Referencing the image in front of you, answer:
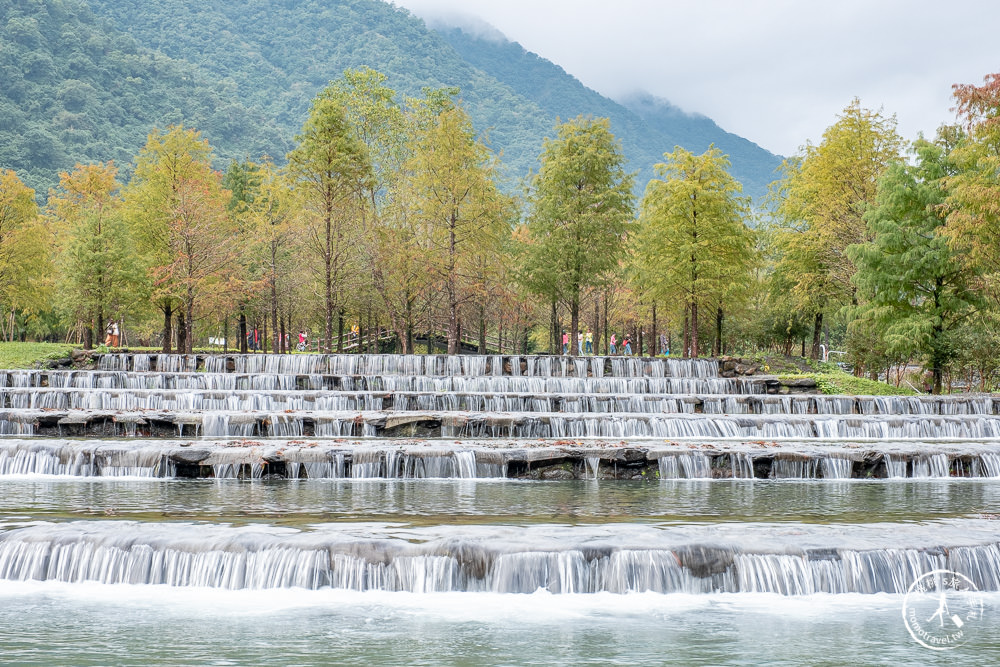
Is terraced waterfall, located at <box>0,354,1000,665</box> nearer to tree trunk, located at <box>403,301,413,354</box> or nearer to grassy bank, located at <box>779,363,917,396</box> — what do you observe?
grassy bank, located at <box>779,363,917,396</box>

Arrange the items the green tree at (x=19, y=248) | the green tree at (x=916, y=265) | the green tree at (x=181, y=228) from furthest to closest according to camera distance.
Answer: the green tree at (x=19, y=248) < the green tree at (x=181, y=228) < the green tree at (x=916, y=265)

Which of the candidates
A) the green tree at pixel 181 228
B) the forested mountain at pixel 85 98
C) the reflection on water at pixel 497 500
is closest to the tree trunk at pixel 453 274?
the green tree at pixel 181 228

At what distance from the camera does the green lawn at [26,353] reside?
109 feet

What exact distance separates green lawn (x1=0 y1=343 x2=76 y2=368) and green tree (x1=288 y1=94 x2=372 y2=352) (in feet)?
35.1

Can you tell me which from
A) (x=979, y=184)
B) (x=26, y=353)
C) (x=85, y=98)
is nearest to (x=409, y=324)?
(x=26, y=353)

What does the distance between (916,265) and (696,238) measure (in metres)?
10.2

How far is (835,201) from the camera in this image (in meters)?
41.1

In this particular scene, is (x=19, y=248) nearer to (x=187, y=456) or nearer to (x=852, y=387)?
(x=187, y=456)

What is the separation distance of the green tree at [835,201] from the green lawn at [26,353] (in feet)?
105

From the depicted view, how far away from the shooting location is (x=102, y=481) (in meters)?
15.3

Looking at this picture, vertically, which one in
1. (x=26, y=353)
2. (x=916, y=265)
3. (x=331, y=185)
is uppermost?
(x=331, y=185)

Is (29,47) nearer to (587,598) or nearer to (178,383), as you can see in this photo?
(178,383)

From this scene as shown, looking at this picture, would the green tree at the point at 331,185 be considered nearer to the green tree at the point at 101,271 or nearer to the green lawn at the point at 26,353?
the green tree at the point at 101,271

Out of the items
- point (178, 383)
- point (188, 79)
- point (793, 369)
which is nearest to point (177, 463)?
point (178, 383)
